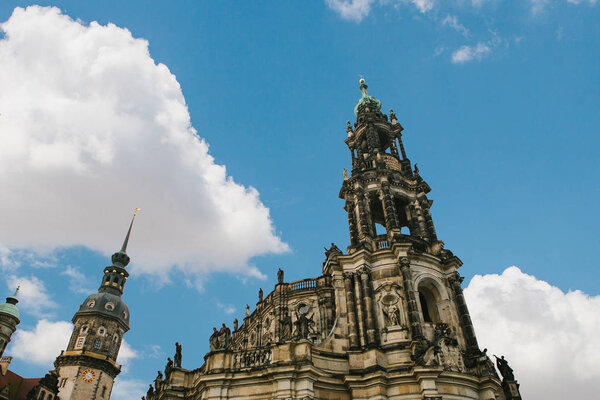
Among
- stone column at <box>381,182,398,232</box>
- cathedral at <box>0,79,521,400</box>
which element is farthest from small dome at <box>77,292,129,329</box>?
stone column at <box>381,182,398,232</box>

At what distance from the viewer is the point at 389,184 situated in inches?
1234

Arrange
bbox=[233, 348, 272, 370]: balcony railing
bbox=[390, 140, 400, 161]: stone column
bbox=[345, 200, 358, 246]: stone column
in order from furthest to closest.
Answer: bbox=[390, 140, 400, 161]: stone column → bbox=[345, 200, 358, 246]: stone column → bbox=[233, 348, 272, 370]: balcony railing

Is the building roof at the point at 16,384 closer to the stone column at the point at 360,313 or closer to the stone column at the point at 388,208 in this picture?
the stone column at the point at 360,313

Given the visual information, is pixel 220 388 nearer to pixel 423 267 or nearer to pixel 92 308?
pixel 423 267

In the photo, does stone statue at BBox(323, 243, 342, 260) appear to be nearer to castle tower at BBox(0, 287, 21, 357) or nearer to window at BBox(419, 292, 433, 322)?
window at BBox(419, 292, 433, 322)

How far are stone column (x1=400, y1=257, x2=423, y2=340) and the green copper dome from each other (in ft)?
201

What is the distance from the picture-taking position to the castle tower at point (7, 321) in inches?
2379

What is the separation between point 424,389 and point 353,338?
→ 464 cm

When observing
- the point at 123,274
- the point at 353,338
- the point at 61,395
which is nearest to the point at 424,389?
the point at 353,338

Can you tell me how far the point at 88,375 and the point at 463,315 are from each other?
2053 inches

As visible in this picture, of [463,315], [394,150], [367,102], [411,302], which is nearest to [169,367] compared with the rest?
[411,302]

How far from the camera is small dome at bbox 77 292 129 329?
2507 inches

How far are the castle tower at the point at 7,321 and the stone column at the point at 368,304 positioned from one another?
189ft


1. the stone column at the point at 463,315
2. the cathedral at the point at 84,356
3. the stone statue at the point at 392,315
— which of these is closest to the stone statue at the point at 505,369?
the stone column at the point at 463,315
